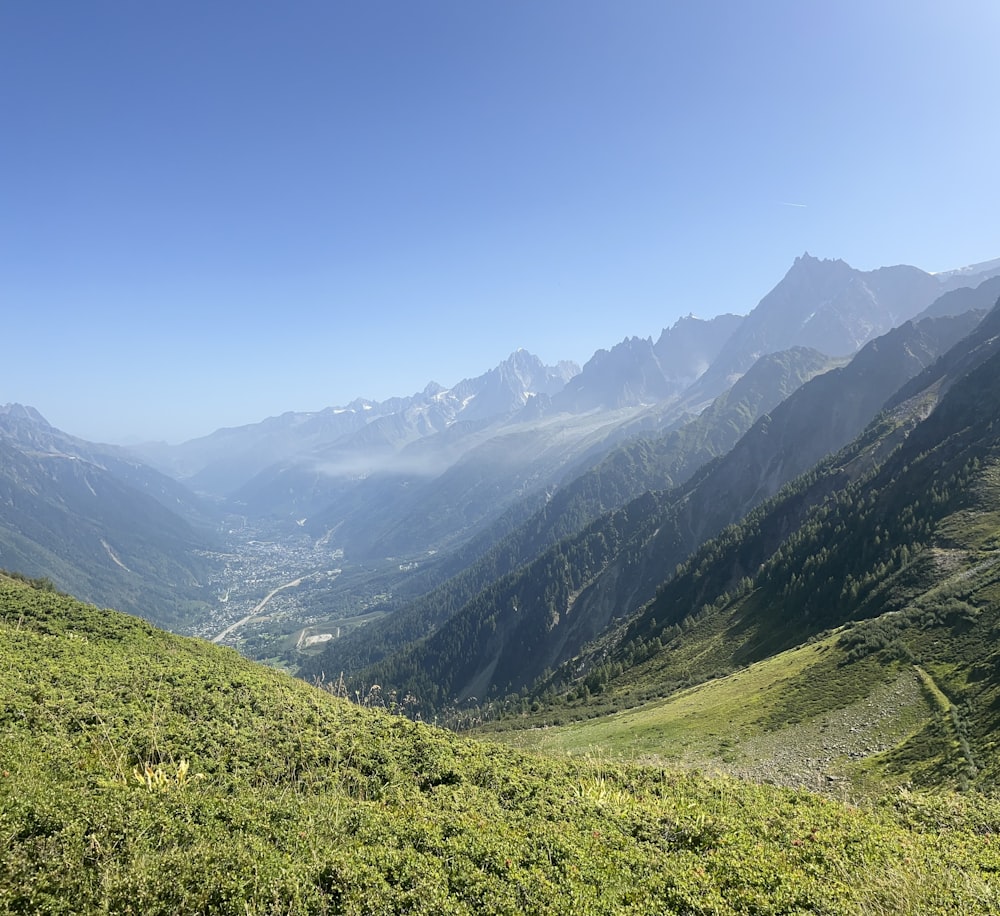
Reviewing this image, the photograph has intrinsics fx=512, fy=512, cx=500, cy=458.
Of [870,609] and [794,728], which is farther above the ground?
[794,728]

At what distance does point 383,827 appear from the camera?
56.0ft

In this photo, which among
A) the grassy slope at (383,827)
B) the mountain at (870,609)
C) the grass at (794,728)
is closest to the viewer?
the grassy slope at (383,827)

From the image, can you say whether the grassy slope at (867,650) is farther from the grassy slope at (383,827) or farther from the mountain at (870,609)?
the grassy slope at (383,827)

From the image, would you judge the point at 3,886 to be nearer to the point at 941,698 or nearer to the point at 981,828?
the point at 981,828

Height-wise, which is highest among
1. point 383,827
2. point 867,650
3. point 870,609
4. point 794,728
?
point 383,827

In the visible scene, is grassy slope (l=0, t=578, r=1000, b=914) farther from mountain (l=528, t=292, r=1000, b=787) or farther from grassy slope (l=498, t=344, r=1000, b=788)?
mountain (l=528, t=292, r=1000, b=787)

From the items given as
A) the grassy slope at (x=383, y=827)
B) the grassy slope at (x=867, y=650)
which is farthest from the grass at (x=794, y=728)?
the grassy slope at (x=383, y=827)

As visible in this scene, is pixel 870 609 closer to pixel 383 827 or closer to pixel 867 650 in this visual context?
pixel 867 650

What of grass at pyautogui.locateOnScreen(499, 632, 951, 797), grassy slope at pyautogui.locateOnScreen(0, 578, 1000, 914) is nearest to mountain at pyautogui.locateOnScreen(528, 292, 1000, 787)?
grass at pyautogui.locateOnScreen(499, 632, 951, 797)

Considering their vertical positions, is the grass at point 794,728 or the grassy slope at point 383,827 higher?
the grassy slope at point 383,827

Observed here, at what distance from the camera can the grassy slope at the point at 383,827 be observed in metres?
12.7

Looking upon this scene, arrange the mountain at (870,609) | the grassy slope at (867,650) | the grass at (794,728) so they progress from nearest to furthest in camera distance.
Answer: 1. the grass at (794,728)
2. the grassy slope at (867,650)
3. the mountain at (870,609)

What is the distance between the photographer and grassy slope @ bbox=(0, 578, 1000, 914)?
12.7 metres

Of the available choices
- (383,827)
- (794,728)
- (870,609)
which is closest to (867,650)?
(794,728)
